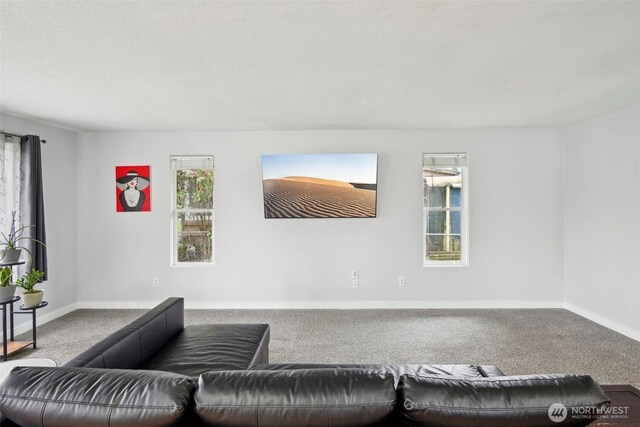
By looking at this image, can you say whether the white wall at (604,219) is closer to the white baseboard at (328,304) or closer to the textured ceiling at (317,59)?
the textured ceiling at (317,59)

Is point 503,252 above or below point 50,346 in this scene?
above

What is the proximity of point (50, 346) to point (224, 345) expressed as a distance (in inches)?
93.2

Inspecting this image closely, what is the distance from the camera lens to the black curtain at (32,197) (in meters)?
3.50

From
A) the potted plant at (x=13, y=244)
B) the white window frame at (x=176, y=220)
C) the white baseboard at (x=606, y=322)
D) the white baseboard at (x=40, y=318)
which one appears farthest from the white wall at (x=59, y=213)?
the white baseboard at (x=606, y=322)

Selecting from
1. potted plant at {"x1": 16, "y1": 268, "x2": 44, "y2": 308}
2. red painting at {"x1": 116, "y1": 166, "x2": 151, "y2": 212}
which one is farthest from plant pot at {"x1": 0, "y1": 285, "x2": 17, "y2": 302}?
red painting at {"x1": 116, "y1": 166, "x2": 151, "y2": 212}

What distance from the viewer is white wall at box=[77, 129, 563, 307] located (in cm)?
436

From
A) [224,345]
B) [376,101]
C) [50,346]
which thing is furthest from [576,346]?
[50,346]

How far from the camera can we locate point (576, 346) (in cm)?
313

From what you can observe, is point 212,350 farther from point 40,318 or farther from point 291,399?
point 40,318

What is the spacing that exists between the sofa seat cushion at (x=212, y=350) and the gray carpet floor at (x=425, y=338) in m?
0.75

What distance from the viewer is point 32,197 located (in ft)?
11.5

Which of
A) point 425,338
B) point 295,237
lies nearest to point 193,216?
point 295,237

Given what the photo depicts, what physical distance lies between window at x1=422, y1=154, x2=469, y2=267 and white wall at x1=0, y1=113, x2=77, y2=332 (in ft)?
15.7

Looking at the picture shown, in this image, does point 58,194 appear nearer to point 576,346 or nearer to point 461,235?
point 461,235
